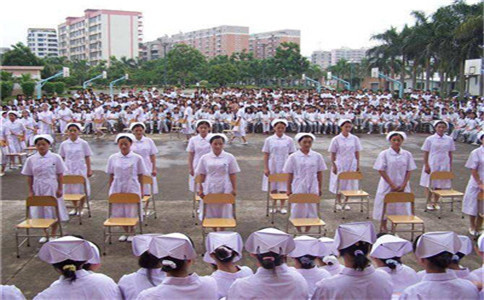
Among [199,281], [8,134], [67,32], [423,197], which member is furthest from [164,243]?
[67,32]

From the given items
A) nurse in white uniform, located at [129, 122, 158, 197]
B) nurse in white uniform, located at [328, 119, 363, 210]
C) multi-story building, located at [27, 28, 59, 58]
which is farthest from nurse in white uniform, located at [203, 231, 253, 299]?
multi-story building, located at [27, 28, 59, 58]

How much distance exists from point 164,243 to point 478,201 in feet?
19.7

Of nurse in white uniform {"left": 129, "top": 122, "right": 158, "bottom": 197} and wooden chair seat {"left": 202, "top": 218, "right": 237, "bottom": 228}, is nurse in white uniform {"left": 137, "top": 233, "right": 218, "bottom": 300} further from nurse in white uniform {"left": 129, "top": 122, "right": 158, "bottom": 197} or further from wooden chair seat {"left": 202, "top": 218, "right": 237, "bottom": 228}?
nurse in white uniform {"left": 129, "top": 122, "right": 158, "bottom": 197}

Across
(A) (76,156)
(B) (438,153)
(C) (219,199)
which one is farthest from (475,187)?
(A) (76,156)

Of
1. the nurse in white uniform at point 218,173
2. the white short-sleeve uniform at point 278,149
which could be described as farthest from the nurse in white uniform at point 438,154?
the nurse in white uniform at point 218,173

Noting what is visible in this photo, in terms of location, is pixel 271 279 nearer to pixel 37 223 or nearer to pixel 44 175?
pixel 37 223

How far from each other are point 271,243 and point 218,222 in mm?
3353

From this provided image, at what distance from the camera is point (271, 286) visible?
128 inches

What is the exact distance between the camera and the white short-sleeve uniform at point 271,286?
3.25 metres

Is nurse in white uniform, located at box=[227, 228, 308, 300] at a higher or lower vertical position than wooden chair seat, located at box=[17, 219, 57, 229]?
higher

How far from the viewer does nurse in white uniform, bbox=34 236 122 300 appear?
10.8 feet

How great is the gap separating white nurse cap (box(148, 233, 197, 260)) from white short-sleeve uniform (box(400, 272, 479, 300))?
1.66 meters

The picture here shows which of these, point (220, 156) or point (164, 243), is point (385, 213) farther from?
point (164, 243)

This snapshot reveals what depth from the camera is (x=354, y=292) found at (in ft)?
10.7
